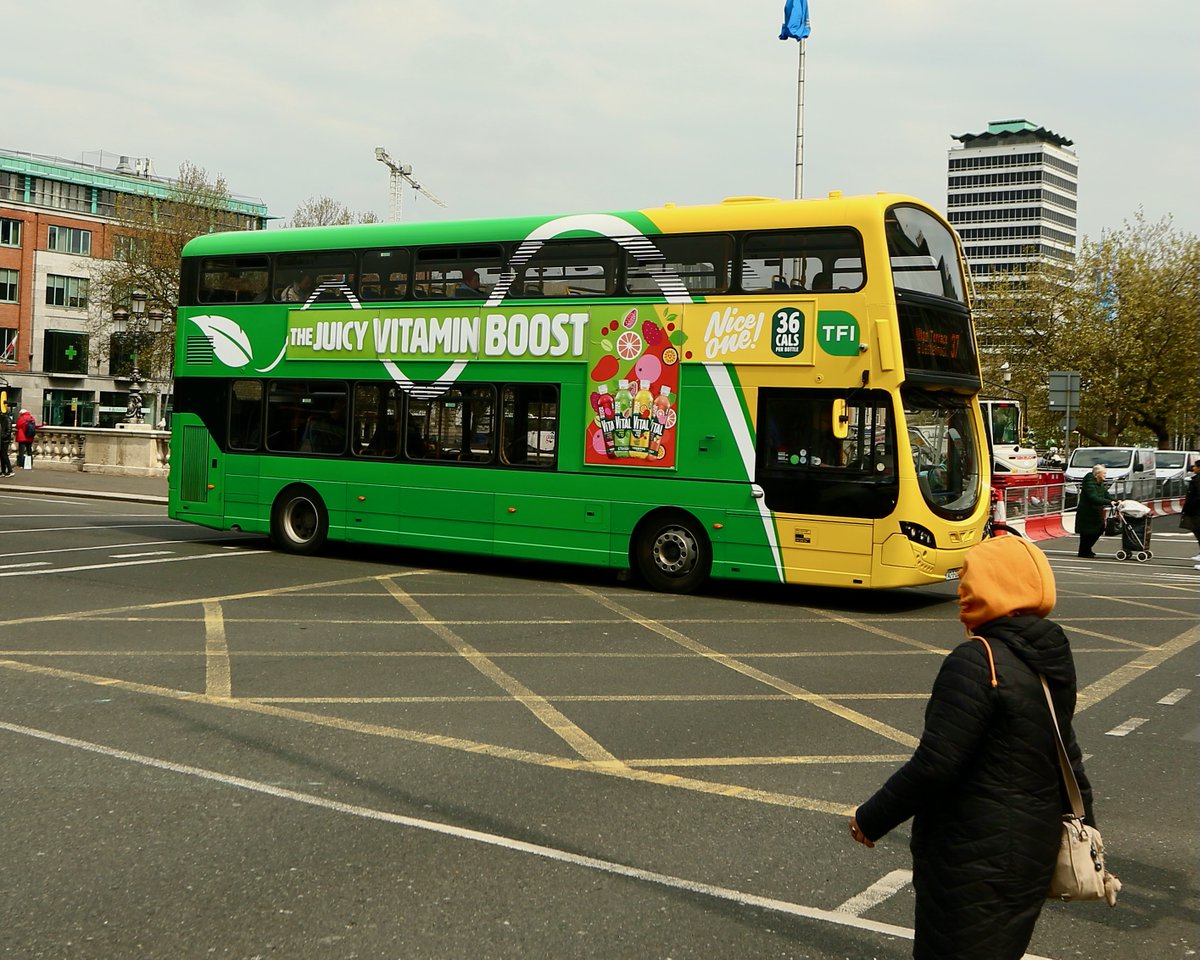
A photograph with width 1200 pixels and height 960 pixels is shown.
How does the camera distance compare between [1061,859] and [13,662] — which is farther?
[13,662]

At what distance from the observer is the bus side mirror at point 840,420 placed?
13.3 meters

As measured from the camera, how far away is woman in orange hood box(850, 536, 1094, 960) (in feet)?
10.7

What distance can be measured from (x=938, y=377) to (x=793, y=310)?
1.65m

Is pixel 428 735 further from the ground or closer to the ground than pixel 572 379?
closer to the ground

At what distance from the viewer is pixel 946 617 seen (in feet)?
44.8

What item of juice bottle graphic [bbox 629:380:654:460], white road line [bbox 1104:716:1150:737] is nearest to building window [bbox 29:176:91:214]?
juice bottle graphic [bbox 629:380:654:460]

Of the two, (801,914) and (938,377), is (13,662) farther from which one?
(938,377)

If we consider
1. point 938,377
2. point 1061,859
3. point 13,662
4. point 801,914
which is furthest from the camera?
point 938,377

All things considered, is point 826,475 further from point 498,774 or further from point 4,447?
point 4,447

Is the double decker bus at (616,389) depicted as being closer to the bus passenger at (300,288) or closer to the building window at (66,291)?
the bus passenger at (300,288)

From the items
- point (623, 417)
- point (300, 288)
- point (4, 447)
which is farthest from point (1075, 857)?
point (4, 447)

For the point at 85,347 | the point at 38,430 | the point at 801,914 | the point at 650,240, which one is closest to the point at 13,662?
the point at 801,914

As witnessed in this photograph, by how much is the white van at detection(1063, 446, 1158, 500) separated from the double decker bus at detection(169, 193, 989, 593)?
2423 centimetres

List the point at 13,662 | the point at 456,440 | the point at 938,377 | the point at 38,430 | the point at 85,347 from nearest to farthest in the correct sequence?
the point at 13,662
the point at 938,377
the point at 456,440
the point at 38,430
the point at 85,347
